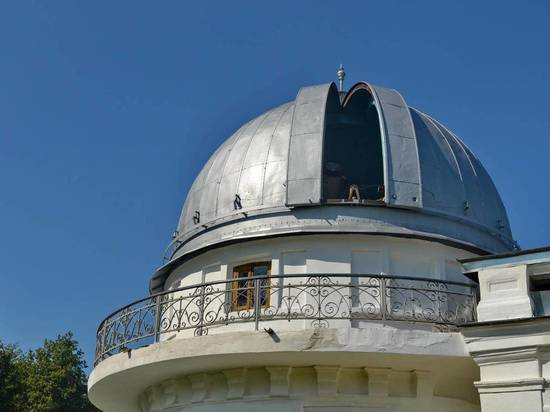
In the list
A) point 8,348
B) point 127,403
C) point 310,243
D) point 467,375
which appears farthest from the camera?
point 8,348

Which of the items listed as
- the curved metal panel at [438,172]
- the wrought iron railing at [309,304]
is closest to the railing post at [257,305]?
the wrought iron railing at [309,304]

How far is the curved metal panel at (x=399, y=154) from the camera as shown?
15.7 m

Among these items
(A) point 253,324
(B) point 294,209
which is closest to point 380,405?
(A) point 253,324

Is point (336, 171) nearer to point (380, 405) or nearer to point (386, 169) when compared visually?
point (386, 169)

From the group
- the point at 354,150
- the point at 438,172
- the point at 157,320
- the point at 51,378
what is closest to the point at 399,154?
the point at 438,172

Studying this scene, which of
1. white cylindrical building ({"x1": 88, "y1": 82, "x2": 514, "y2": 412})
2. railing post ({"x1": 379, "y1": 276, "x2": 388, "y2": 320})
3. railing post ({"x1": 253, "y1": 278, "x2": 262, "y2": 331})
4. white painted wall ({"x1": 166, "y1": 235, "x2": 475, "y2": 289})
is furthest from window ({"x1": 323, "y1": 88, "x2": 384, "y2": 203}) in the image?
railing post ({"x1": 253, "y1": 278, "x2": 262, "y2": 331})

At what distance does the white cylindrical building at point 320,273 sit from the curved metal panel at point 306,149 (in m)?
0.03

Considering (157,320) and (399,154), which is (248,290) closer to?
(157,320)

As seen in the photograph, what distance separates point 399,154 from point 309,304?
153 inches

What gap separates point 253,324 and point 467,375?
378 centimetres

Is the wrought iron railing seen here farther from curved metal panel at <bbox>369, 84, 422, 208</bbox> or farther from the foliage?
the foliage

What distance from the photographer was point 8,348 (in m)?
40.1

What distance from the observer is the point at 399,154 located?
1617cm

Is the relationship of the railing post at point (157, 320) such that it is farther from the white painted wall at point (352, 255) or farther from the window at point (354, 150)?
the window at point (354, 150)
